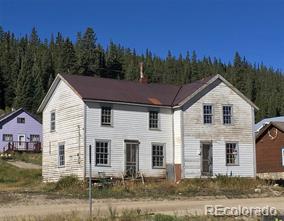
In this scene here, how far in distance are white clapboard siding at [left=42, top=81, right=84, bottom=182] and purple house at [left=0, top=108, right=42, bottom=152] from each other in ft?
106

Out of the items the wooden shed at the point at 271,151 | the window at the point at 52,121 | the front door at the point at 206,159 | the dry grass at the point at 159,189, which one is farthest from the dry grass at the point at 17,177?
the wooden shed at the point at 271,151

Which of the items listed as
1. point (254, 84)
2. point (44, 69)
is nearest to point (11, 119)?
point (44, 69)

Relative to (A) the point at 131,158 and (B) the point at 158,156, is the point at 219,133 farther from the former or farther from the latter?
(A) the point at 131,158

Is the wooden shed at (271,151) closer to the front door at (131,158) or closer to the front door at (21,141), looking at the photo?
the front door at (131,158)

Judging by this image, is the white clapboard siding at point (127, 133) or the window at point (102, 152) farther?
the white clapboard siding at point (127, 133)

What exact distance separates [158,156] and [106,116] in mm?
4639

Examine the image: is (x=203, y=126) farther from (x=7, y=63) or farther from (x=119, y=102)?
(x=7, y=63)

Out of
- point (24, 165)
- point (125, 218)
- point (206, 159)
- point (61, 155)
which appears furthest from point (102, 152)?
point (24, 165)

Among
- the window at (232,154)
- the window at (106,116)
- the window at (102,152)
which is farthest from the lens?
the window at (232,154)

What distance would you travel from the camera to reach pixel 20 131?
7475cm

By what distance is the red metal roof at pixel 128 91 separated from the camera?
3684cm

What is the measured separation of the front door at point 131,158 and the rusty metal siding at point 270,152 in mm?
20924

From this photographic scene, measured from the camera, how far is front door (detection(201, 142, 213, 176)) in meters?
38.5

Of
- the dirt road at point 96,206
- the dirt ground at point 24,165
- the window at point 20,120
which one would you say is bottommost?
the dirt road at point 96,206
